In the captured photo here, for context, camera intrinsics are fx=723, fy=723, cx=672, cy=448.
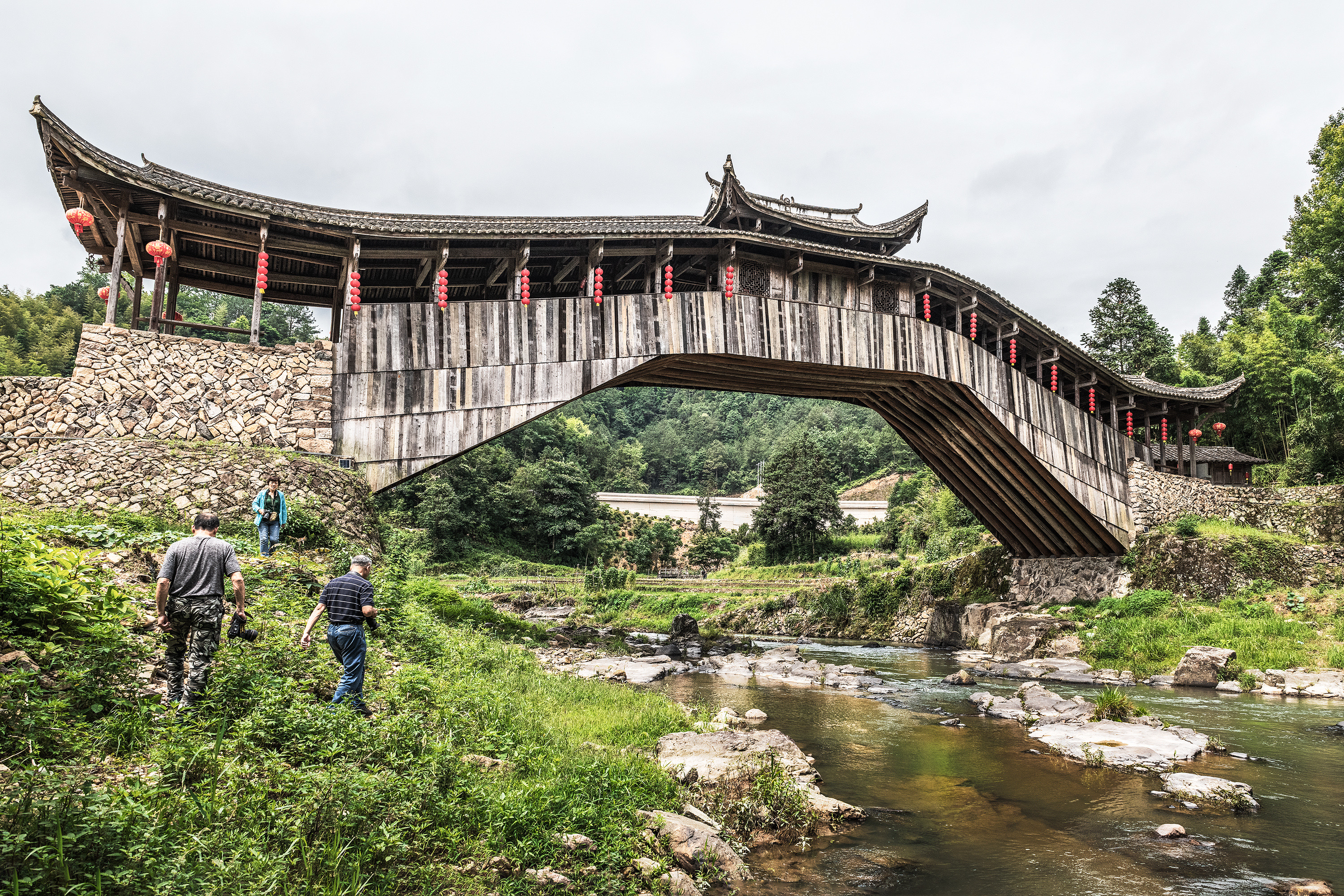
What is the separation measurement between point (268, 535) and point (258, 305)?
16.8 feet

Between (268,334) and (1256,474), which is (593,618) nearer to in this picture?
(1256,474)

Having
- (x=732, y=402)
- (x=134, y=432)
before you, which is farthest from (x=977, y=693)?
(x=732, y=402)

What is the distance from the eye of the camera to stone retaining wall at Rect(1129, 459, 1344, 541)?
18.7m

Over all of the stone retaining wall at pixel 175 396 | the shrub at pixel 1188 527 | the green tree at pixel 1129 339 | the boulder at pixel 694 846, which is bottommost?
the boulder at pixel 694 846

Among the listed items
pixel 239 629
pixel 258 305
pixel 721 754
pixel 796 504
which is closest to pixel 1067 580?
pixel 721 754

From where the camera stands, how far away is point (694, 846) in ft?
15.6

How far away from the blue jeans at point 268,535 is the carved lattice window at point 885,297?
1286 centimetres

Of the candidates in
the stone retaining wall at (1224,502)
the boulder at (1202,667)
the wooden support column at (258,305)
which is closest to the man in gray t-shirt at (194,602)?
the wooden support column at (258,305)

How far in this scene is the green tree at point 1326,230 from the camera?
931 inches

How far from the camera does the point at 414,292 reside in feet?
48.4

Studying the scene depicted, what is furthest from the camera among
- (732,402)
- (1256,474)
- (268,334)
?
(732,402)

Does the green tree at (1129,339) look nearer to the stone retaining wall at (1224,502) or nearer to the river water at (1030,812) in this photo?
the stone retaining wall at (1224,502)

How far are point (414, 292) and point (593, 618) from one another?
14.8m

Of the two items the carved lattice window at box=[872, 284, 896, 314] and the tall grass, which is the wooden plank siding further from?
the tall grass
